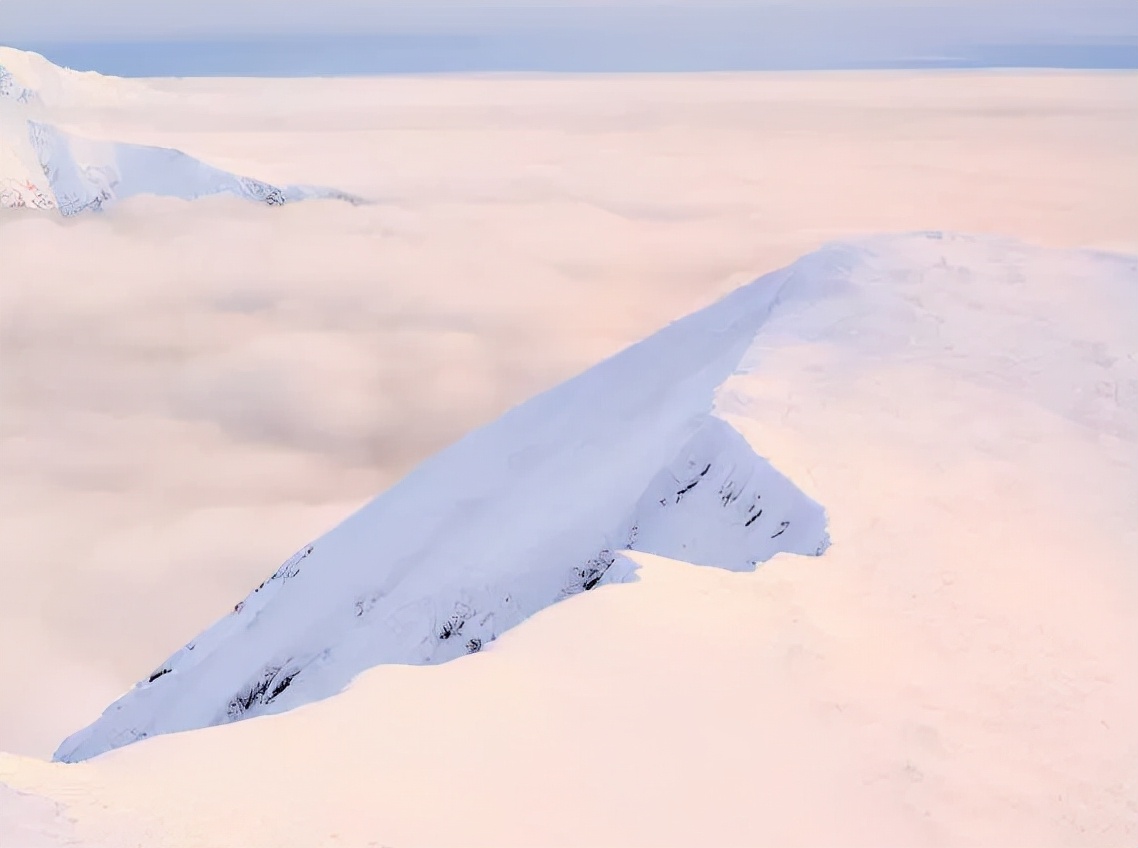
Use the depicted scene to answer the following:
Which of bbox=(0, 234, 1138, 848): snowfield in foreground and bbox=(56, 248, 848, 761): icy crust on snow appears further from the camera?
bbox=(56, 248, 848, 761): icy crust on snow

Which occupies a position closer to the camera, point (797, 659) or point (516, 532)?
point (797, 659)

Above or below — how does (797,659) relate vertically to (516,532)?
above

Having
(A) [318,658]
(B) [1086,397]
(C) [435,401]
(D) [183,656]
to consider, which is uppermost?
(B) [1086,397]

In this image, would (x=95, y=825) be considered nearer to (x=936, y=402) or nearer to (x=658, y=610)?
(x=658, y=610)

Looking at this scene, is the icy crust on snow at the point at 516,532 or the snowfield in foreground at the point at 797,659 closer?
the snowfield in foreground at the point at 797,659

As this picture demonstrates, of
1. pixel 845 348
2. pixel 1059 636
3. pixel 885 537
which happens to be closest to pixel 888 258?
pixel 845 348
